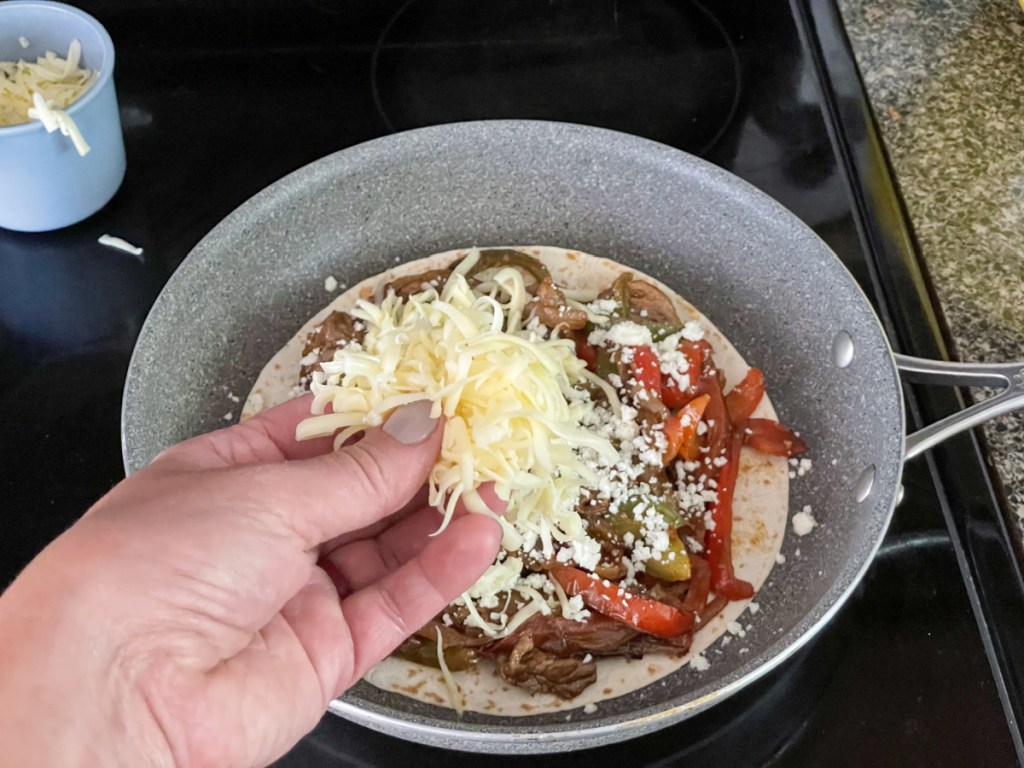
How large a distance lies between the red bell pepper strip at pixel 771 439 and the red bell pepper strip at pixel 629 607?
0.33m

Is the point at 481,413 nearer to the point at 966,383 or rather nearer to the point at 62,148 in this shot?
the point at 966,383

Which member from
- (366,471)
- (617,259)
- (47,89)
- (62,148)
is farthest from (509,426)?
(47,89)

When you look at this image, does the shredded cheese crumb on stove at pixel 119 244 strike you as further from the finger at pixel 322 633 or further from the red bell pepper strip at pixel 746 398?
the red bell pepper strip at pixel 746 398

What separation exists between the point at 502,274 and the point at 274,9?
111cm

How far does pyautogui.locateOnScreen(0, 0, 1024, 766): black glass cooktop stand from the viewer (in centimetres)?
128

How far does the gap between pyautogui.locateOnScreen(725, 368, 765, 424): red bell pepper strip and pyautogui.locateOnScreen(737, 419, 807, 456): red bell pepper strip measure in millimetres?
19

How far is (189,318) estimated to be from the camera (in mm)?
1441

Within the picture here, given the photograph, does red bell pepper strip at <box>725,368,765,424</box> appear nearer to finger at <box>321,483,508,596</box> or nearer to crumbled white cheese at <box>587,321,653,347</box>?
crumbled white cheese at <box>587,321,653,347</box>

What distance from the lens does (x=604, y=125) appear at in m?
1.98

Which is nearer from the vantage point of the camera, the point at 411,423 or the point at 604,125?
the point at 411,423

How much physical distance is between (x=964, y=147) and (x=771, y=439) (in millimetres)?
858

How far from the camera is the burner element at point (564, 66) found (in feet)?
6.55

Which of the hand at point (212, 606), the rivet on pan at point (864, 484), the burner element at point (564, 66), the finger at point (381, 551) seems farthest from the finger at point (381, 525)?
the burner element at point (564, 66)

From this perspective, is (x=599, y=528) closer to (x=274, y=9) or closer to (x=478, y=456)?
(x=478, y=456)
